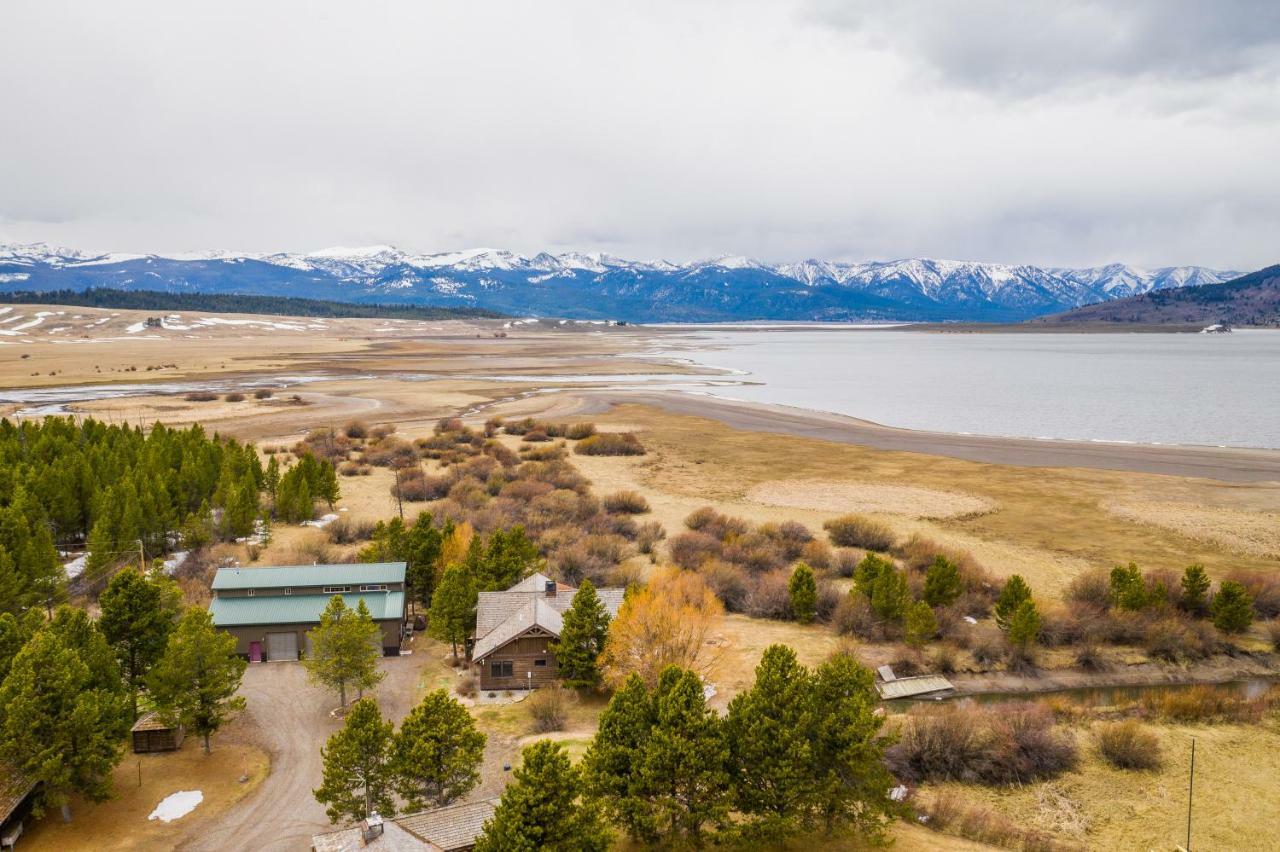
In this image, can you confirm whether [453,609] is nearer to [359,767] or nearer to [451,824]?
[359,767]

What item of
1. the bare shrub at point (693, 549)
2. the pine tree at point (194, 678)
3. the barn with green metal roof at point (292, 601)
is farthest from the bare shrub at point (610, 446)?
the pine tree at point (194, 678)

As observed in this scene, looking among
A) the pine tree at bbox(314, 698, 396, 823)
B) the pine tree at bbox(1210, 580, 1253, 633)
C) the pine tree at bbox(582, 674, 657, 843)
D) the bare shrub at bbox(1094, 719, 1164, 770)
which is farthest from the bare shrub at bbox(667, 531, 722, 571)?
the pine tree at bbox(314, 698, 396, 823)

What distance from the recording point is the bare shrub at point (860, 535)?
51.0 m

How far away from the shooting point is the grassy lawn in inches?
910

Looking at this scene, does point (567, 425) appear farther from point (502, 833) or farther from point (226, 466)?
point (502, 833)

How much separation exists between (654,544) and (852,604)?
50.2 feet

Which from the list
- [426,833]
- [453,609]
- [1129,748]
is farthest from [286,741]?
[1129,748]

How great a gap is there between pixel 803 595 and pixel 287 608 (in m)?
24.6

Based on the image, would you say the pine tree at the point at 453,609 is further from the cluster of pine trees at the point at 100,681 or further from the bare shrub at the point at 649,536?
the bare shrub at the point at 649,536

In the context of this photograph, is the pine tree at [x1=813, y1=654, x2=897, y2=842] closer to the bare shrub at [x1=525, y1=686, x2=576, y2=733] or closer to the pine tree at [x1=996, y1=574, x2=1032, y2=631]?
the bare shrub at [x1=525, y1=686, x2=576, y2=733]

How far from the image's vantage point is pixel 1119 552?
160 feet

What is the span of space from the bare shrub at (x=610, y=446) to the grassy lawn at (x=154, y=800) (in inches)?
2162

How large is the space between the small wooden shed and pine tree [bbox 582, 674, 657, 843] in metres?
16.2

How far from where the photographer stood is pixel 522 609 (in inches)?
1372
